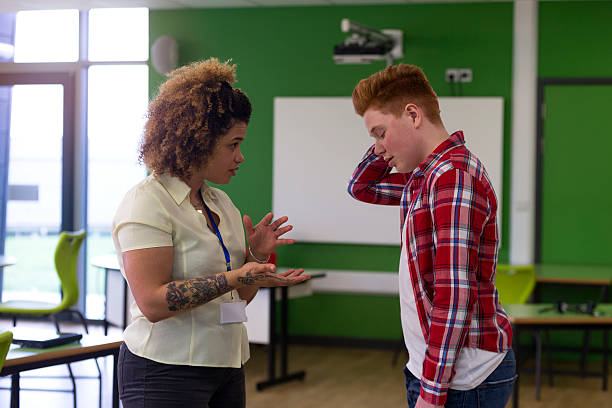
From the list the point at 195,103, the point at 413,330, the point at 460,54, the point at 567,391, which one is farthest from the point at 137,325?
the point at 460,54

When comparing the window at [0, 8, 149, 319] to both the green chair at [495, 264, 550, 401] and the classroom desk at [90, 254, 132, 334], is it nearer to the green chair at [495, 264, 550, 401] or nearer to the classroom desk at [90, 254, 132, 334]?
the classroom desk at [90, 254, 132, 334]

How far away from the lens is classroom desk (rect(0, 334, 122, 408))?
7.84 ft

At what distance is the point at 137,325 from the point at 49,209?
19.2ft

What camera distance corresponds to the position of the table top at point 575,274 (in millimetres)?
5082

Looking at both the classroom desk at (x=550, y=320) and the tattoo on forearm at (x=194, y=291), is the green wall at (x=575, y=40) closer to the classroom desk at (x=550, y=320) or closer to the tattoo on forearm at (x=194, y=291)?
the classroom desk at (x=550, y=320)

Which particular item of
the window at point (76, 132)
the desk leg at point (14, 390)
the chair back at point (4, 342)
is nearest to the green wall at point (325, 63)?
the window at point (76, 132)

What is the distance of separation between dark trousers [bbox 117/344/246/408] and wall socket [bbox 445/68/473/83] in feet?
15.7

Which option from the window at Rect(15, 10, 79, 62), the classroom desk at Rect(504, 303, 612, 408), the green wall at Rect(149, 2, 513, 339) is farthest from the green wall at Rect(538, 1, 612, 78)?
the window at Rect(15, 10, 79, 62)

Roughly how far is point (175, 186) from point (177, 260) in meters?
0.18

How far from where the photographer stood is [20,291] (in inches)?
280

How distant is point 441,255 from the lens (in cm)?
131

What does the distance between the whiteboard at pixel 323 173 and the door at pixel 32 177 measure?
2.36 meters

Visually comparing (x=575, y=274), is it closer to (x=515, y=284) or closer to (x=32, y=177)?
(x=515, y=284)

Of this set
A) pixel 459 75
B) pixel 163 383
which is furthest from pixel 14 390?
pixel 459 75
